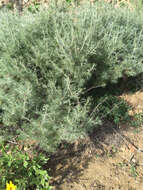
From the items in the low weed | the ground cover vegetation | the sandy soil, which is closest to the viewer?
the low weed

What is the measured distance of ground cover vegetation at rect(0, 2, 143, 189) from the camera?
2213 mm

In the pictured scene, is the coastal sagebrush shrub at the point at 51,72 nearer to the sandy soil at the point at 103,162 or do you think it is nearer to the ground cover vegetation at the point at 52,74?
the ground cover vegetation at the point at 52,74

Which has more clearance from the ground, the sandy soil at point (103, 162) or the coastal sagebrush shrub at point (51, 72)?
the coastal sagebrush shrub at point (51, 72)

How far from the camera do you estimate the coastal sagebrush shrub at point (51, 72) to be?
2.22m

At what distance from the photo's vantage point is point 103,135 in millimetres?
→ 2900

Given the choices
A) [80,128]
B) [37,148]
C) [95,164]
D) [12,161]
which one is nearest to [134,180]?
[95,164]

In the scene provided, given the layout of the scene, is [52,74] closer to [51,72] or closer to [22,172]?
[51,72]

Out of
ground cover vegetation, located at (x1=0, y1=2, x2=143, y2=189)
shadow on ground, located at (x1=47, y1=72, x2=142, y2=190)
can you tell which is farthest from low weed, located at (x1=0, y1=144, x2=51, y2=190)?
shadow on ground, located at (x1=47, y1=72, x2=142, y2=190)

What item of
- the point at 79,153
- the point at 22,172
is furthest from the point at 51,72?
the point at 22,172

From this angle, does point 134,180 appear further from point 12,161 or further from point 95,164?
point 12,161

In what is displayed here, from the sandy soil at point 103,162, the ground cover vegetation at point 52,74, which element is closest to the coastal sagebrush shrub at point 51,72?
the ground cover vegetation at point 52,74

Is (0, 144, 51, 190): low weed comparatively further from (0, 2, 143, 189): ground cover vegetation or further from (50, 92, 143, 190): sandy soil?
(50, 92, 143, 190): sandy soil

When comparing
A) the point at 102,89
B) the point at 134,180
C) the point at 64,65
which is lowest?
the point at 134,180

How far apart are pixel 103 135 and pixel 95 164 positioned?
0.51 metres
